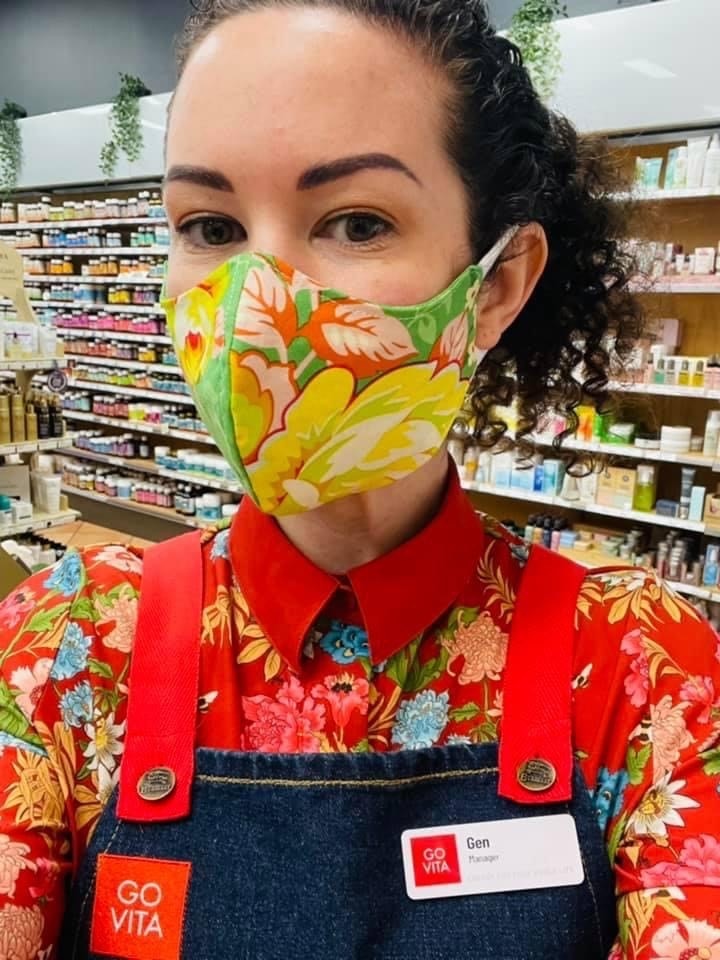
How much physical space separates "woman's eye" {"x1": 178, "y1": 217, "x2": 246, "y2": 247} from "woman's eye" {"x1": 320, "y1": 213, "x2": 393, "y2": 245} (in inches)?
3.9

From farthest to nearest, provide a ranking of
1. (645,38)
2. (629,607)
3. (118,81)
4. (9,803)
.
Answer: (118,81), (645,38), (629,607), (9,803)

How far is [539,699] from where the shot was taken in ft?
2.55

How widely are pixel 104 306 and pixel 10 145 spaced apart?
6.39 ft

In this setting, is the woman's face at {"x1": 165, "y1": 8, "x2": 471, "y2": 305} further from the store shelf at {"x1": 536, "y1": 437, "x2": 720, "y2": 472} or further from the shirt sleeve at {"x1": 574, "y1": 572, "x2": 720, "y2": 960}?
the store shelf at {"x1": 536, "y1": 437, "x2": 720, "y2": 472}

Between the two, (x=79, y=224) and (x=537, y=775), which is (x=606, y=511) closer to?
(x=537, y=775)

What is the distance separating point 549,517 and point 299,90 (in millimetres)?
3991

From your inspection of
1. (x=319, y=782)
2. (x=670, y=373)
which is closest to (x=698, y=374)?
(x=670, y=373)

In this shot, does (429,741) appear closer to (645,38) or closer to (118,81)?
(645,38)

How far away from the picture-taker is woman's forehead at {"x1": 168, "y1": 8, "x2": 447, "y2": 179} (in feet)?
2.46

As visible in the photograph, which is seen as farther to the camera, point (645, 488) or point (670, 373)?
point (645, 488)

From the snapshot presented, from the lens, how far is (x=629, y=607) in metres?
0.84

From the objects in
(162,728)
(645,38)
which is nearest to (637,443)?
(645,38)

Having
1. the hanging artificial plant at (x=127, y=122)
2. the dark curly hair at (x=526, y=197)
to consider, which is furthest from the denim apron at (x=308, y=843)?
the hanging artificial plant at (x=127, y=122)

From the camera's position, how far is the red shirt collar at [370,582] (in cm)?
81
